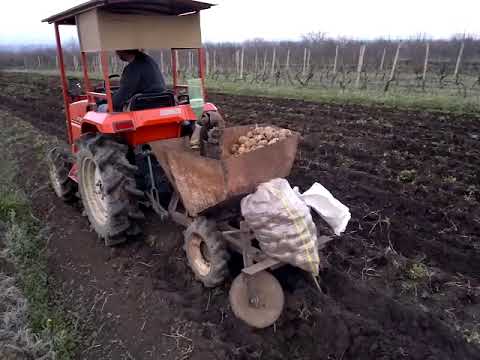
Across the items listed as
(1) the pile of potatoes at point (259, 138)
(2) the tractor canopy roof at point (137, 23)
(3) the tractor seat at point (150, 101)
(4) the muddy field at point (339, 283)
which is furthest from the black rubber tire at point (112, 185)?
(1) the pile of potatoes at point (259, 138)

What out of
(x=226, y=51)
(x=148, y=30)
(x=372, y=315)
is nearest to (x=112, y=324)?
(x=372, y=315)

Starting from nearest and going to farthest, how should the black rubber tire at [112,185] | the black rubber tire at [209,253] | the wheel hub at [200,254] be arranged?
the black rubber tire at [209,253]
the wheel hub at [200,254]
the black rubber tire at [112,185]

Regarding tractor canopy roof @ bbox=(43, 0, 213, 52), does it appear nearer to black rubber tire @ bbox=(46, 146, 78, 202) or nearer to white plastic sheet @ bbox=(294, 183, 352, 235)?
black rubber tire @ bbox=(46, 146, 78, 202)

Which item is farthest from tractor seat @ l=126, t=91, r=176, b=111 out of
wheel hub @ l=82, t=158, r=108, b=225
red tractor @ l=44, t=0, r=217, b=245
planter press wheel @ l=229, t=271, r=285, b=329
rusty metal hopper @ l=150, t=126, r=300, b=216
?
planter press wheel @ l=229, t=271, r=285, b=329

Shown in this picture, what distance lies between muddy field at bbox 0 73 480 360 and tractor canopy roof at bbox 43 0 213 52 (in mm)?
1888

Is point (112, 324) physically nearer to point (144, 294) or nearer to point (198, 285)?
point (144, 294)

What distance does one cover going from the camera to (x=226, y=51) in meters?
30.7

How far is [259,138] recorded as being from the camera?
3297mm

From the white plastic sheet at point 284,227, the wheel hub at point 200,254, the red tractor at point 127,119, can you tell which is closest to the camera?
the white plastic sheet at point 284,227

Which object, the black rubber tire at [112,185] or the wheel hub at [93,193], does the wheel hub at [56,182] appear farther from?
the black rubber tire at [112,185]

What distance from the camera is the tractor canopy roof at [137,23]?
134 inches

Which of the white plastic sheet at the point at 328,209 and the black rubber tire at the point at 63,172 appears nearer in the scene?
the white plastic sheet at the point at 328,209

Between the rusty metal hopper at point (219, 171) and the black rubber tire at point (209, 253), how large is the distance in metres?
0.14

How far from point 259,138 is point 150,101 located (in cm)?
120
